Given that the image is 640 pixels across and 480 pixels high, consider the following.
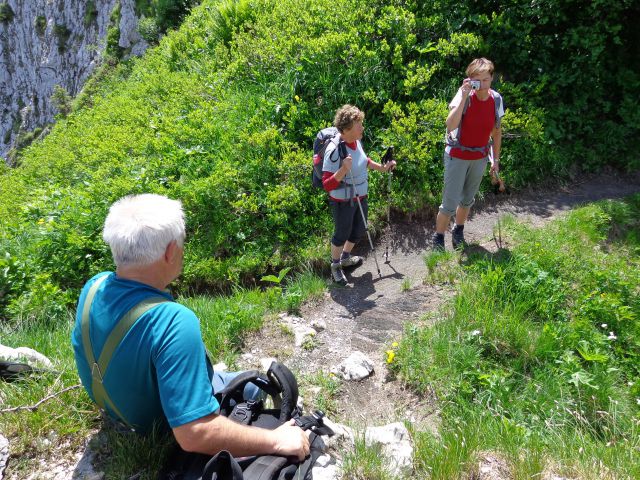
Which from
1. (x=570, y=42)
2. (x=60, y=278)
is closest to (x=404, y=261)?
(x=60, y=278)

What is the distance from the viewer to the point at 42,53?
40.2m

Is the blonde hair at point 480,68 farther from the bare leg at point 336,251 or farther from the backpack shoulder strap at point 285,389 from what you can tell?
the backpack shoulder strap at point 285,389

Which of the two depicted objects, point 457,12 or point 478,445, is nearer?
point 478,445

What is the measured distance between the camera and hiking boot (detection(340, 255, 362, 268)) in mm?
6289

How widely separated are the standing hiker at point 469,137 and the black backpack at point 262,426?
11.9 feet

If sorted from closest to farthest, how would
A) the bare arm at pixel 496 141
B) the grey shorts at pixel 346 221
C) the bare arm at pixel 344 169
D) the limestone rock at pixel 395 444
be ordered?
1. the limestone rock at pixel 395 444
2. the bare arm at pixel 344 169
3. the bare arm at pixel 496 141
4. the grey shorts at pixel 346 221

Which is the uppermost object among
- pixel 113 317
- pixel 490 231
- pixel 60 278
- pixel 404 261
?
pixel 113 317

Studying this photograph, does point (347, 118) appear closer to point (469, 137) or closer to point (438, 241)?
point (469, 137)

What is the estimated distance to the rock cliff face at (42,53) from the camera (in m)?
35.2

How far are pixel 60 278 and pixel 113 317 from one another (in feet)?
15.4

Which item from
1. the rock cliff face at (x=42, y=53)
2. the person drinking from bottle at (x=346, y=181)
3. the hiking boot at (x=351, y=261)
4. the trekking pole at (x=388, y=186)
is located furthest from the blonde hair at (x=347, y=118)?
the rock cliff face at (x=42, y=53)

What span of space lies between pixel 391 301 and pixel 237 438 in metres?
3.50

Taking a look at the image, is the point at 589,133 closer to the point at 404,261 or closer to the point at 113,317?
the point at 404,261

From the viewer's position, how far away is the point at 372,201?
23.3 ft
